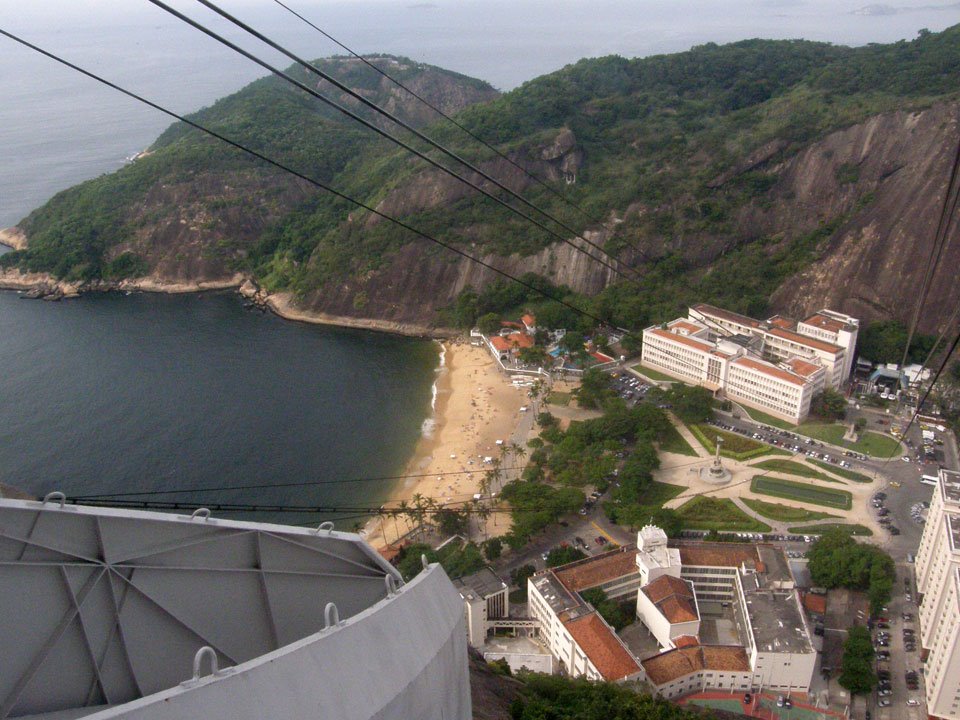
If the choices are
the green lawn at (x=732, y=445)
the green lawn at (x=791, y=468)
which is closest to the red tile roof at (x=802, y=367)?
the green lawn at (x=732, y=445)

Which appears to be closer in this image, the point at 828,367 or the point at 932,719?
the point at 932,719

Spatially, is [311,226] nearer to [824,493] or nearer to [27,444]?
[27,444]

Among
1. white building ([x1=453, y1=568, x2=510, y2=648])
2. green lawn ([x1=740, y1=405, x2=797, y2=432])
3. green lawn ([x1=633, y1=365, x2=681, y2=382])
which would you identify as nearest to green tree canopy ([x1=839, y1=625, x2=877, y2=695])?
white building ([x1=453, y1=568, x2=510, y2=648])

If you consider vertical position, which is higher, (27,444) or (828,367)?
(828,367)

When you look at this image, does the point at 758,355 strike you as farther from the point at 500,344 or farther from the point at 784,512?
the point at 500,344

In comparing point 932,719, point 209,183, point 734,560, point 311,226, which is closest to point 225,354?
point 311,226

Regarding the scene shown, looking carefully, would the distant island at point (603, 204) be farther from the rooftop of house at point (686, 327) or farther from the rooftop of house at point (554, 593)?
the rooftop of house at point (554, 593)
